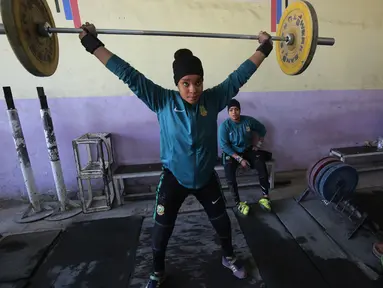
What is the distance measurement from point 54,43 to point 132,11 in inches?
39.0

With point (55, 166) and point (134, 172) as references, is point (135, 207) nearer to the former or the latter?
point (134, 172)

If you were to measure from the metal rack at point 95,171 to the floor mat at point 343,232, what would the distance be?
162 cm

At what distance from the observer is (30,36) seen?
106 cm

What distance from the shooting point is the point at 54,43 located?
51.3 inches

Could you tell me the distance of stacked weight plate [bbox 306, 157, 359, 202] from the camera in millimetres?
1766

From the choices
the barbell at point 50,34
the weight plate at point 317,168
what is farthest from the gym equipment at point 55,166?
the weight plate at point 317,168

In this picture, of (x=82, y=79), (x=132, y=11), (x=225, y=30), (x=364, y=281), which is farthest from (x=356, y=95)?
(x=82, y=79)

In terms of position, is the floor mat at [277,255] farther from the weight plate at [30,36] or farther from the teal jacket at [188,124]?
the weight plate at [30,36]

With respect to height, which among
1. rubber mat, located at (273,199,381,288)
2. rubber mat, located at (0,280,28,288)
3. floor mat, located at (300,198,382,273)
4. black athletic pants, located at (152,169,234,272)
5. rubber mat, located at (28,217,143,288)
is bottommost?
floor mat, located at (300,198,382,273)

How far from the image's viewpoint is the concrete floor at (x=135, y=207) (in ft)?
6.57

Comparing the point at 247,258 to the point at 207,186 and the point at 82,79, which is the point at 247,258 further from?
the point at 82,79

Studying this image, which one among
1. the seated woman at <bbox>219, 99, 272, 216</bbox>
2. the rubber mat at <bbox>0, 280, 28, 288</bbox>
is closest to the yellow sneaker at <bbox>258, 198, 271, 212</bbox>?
the seated woman at <bbox>219, 99, 272, 216</bbox>

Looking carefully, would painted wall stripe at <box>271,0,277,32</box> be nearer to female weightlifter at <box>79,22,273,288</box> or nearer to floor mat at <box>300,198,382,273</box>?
female weightlifter at <box>79,22,273,288</box>

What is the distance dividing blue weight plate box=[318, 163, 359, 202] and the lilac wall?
834 millimetres
